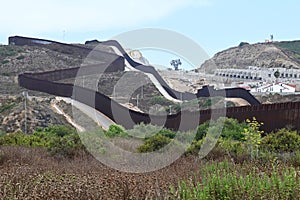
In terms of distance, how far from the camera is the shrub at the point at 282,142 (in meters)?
13.1

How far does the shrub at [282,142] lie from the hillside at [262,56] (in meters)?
86.2

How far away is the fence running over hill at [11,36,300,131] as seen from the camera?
73.3 feet

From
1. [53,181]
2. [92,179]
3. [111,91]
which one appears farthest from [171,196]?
[111,91]

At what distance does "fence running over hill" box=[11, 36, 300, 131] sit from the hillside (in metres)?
58.1

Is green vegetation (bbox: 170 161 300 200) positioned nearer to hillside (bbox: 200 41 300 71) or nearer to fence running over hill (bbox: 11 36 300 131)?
fence running over hill (bbox: 11 36 300 131)

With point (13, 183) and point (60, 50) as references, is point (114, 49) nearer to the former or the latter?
point (60, 50)

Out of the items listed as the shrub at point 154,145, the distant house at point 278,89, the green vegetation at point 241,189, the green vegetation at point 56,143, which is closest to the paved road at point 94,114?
the green vegetation at point 56,143

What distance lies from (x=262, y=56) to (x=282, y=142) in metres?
100

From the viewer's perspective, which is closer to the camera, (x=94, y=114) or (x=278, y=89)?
(x=94, y=114)

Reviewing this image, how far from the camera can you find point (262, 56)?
363 feet

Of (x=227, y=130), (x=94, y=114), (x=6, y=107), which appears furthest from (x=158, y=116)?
(x=227, y=130)

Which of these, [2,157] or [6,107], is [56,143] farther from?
[6,107]

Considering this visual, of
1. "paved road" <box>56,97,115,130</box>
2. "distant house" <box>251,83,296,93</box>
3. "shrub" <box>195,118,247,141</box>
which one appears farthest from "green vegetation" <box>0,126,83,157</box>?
"distant house" <box>251,83,296,93</box>

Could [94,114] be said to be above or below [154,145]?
below
